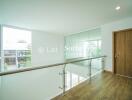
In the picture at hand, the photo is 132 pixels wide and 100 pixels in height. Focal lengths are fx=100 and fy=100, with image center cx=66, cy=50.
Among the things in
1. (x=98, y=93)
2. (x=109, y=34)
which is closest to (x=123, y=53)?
(x=109, y=34)

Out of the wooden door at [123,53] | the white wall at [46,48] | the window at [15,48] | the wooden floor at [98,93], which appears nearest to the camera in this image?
the wooden floor at [98,93]

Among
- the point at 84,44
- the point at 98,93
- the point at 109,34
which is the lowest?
the point at 98,93

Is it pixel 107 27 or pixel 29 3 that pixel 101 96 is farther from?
pixel 107 27

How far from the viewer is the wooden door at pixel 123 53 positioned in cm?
411

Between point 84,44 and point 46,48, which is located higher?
point 84,44

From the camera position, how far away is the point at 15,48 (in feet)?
19.2

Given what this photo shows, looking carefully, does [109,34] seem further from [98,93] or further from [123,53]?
[98,93]

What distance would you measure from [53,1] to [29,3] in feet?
2.34

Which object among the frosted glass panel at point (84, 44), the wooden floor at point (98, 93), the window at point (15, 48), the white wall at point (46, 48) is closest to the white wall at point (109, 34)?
the frosted glass panel at point (84, 44)

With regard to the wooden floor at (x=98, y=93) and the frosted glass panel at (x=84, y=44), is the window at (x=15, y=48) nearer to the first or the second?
the frosted glass panel at (x=84, y=44)

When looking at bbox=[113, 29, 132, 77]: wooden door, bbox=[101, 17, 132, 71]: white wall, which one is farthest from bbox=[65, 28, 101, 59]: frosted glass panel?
bbox=[113, 29, 132, 77]: wooden door

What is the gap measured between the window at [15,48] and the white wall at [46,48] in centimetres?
37

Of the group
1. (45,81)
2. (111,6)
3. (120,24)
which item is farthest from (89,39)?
(45,81)

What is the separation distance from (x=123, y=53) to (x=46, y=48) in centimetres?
499
